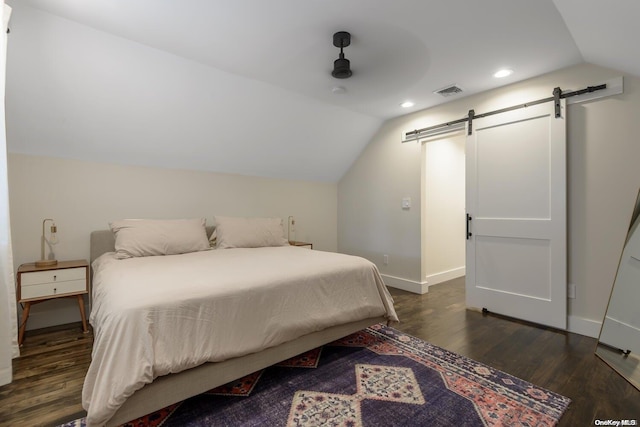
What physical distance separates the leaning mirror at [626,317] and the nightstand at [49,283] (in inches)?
166

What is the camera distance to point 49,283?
243cm

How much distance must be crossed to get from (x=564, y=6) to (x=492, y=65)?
34.8 inches

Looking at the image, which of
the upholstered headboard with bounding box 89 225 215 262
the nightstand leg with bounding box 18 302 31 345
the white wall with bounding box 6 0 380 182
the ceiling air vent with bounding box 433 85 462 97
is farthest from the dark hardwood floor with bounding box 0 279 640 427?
the ceiling air vent with bounding box 433 85 462 97

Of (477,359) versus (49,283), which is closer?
(477,359)

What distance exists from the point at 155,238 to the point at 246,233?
3.08ft

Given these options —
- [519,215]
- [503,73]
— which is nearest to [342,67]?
[503,73]

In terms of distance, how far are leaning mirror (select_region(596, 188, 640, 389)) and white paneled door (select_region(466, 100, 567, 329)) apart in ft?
1.24

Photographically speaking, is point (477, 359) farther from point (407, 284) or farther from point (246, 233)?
point (246, 233)

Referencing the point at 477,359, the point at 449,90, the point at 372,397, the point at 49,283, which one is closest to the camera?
the point at 372,397

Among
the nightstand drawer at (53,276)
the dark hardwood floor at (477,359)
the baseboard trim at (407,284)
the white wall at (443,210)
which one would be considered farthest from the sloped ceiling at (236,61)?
the baseboard trim at (407,284)

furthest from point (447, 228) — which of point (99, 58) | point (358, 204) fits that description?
point (99, 58)

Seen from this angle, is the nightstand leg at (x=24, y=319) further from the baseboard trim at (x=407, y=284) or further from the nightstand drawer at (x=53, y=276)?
the baseboard trim at (x=407, y=284)

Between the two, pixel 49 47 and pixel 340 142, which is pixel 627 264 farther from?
pixel 49 47

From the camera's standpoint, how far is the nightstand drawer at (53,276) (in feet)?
7.72
